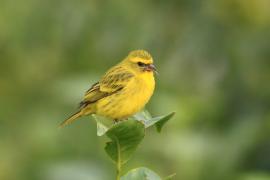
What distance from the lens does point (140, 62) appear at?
5.50 metres

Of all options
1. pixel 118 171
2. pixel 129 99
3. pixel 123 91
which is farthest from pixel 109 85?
pixel 118 171

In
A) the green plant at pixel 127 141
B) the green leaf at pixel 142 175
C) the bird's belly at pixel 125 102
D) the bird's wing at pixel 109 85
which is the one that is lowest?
the green leaf at pixel 142 175

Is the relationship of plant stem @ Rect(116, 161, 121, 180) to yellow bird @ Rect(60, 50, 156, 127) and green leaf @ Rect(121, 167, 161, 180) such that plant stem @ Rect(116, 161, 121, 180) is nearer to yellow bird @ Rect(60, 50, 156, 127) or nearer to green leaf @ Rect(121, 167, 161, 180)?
green leaf @ Rect(121, 167, 161, 180)

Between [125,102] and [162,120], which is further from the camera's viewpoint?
[125,102]

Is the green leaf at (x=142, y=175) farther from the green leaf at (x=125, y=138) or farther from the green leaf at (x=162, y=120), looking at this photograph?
the green leaf at (x=162, y=120)

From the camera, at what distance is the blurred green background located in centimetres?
632

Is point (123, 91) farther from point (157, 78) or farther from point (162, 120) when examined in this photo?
point (162, 120)

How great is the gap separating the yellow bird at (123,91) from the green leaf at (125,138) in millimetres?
1859

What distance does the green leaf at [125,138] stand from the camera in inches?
120

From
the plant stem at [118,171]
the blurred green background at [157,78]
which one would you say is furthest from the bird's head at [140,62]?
the plant stem at [118,171]

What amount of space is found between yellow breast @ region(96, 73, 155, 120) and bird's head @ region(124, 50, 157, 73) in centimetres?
4

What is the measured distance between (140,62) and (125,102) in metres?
0.35

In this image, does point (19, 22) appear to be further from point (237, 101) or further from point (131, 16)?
point (237, 101)

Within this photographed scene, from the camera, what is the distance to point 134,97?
17.2 feet
